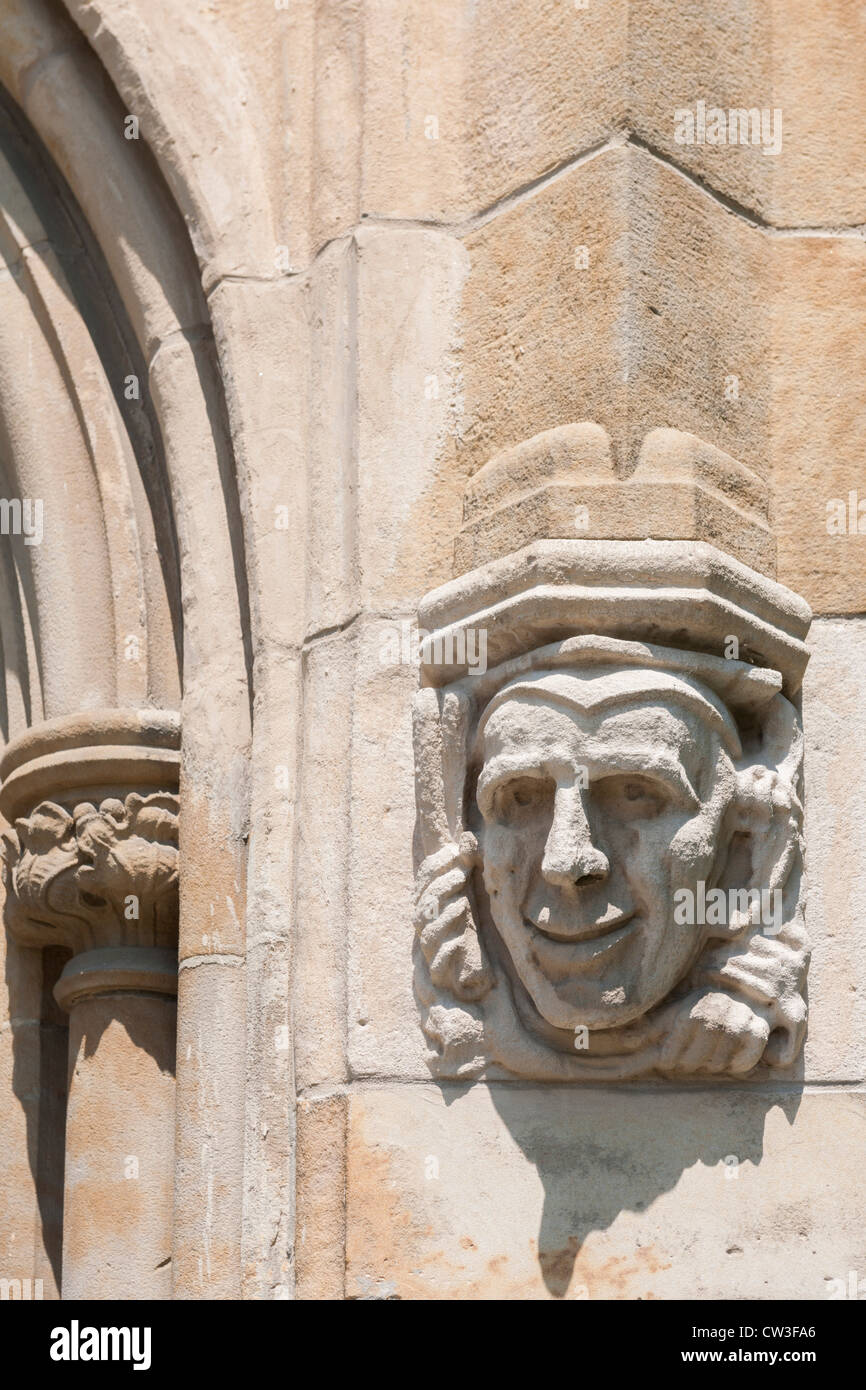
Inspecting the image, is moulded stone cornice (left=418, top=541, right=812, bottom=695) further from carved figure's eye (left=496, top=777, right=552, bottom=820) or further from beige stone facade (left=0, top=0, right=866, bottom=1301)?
carved figure's eye (left=496, top=777, right=552, bottom=820)

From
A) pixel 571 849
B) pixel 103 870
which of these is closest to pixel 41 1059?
pixel 103 870

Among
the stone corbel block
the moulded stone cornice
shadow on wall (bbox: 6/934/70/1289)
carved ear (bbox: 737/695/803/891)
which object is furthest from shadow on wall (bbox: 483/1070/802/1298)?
shadow on wall (bbox: 6/934/70/1289)

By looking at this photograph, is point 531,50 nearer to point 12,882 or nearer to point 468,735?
point 468,735

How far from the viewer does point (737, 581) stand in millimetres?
2463

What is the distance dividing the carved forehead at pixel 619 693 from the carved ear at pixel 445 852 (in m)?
0.09

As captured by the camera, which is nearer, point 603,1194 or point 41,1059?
point 603,1194

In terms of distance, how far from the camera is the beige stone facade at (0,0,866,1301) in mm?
2406

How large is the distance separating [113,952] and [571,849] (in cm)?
98

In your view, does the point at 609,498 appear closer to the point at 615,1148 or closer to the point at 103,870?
the point at 615,1148

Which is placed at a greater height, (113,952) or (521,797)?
(521,797)

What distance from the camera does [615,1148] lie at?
7.95 ft

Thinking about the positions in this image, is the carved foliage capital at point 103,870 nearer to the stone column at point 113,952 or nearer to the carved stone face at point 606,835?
the stone column at point 113,952

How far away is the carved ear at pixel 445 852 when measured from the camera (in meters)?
2.47

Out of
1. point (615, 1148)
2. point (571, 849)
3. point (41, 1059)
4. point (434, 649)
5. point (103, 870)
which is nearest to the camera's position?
point (571, 849)
